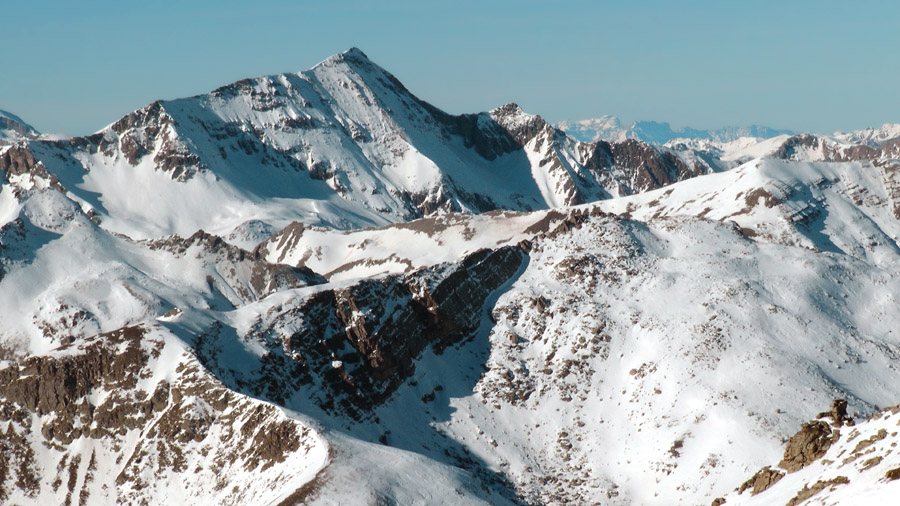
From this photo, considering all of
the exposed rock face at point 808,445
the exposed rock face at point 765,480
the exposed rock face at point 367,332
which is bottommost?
the exposed rock face at point 765,480

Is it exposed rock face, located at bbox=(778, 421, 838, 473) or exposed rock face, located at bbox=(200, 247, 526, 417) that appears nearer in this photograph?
exposed rock face, located at bbox=(778, 421, 838, 473)

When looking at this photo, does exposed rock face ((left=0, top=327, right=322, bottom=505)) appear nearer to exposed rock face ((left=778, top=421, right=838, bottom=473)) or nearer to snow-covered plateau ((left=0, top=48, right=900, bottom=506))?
snow-covered plateau ((left=0, top=48, right=900, bottom=506))

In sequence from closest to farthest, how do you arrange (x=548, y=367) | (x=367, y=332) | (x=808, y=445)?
(x=808, y=445) → (x=367, y=332) → (x=548, y=367)

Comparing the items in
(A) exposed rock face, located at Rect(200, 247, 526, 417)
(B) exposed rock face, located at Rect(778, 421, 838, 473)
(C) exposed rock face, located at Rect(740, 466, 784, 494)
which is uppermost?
(A) exposed rock face, located at Rect(200, 247, 526, 417)

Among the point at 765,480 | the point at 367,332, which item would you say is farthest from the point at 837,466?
the point at 367,332

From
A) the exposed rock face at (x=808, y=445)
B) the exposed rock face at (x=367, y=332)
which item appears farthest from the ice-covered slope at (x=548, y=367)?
the exposed rock face at (x=808, y=445)

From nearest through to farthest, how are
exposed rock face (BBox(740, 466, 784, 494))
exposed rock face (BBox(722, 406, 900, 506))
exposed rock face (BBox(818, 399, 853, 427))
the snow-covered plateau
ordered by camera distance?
exposed rock face (BBox(722, 406, 900, 506)) < exposed rock face (BBox(740, 466, 784, 494)) < exposed rock face (BBox(818, 399, 853, 427)) < the snow-covered plateau

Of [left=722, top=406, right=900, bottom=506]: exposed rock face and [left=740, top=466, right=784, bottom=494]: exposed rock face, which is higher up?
[left=722, top=406, right=900, bottom=506]: exposed rock face

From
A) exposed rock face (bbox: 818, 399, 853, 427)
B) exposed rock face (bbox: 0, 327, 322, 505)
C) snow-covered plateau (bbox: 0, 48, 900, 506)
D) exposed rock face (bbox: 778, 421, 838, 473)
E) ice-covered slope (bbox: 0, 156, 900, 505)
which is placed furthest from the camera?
ice-covered slope (bbox: 0, 156, 900, 505)

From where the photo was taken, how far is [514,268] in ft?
403

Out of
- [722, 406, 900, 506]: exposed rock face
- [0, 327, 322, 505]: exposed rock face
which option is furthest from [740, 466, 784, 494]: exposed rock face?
[0, 327, 322, 505]: exposed rock face

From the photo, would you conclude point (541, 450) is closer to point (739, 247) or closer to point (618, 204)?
point (739, 247)

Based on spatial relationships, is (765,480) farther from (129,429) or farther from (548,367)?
(129,429)

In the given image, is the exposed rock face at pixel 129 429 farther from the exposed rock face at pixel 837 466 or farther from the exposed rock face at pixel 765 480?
the exposed rock face at pixel 837 466
